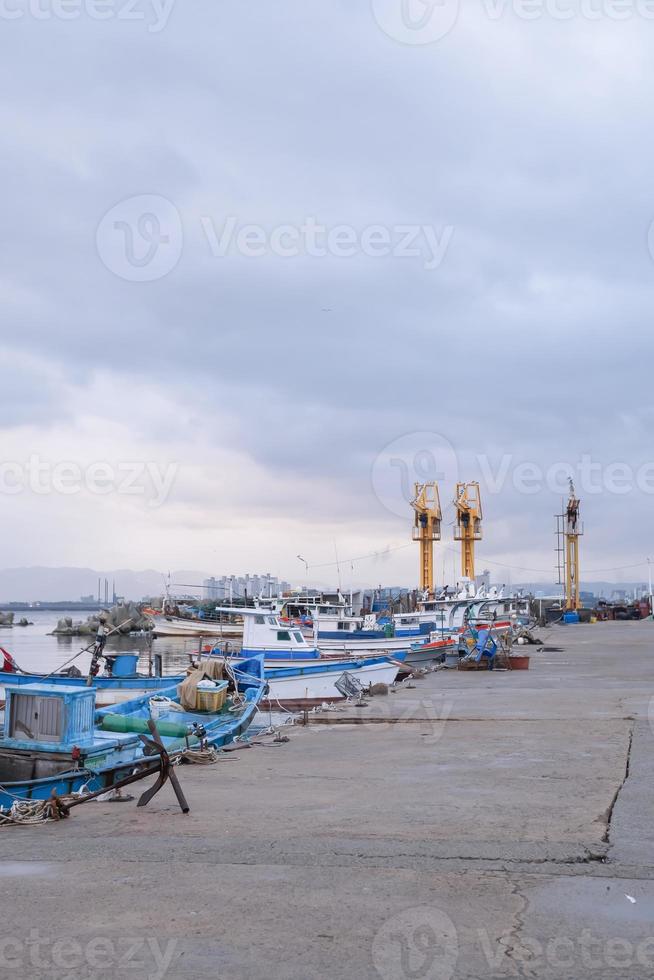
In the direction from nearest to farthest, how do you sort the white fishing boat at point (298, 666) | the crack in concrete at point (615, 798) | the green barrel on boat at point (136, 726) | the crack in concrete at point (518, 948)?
the crack in concrete at point (518, 948) < the crack in concrete at point (615, 798) < the green barrel on boat at point (136, 726) < the white fishing boat at point (298, 666)

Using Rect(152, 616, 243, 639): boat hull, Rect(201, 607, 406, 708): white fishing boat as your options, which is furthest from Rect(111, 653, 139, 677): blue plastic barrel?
Rect(152, 616, 243, 639): boat hull

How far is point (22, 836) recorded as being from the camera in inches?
331

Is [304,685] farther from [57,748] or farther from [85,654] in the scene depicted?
[85,654]

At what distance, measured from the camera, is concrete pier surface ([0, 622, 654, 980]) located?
5090 millimetres

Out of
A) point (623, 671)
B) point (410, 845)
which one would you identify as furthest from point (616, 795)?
point (623, 671)

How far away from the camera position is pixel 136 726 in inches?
589

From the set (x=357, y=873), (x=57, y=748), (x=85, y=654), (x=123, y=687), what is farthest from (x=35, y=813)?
(x=85, y=654)

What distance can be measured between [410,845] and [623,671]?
2231 centimetres

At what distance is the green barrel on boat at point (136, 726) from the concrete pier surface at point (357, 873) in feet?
6.97

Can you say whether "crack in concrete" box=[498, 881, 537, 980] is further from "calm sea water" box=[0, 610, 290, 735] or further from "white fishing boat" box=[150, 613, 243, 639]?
"white fishing boat" box=[150, 613, 243, 639]

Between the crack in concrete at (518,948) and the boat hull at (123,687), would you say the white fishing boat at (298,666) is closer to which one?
the boat hull at (123,687)

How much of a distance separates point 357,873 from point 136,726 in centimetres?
910

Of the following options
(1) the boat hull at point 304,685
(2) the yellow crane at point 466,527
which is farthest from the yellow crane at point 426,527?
(1) the boat hull at point 304,685

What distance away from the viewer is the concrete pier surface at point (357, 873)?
5.09 meters
